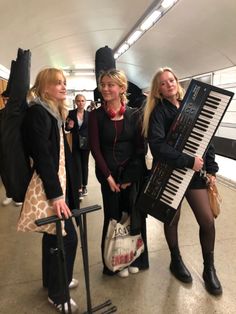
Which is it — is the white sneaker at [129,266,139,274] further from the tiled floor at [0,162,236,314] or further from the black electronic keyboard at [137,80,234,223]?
the black electronic keyboard at [137,80,234,223]

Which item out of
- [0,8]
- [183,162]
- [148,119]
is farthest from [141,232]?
[0,8]

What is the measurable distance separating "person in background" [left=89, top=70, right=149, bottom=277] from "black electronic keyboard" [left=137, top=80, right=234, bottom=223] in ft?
0.68

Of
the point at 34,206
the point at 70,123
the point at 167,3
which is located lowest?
the point at 34,206

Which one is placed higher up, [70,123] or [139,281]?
[70,123]

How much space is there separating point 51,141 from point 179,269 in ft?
4.82

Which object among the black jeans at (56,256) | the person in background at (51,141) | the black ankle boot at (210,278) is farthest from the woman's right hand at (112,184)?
the black ankle boot at (210,278)

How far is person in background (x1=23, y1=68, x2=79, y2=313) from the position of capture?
62.0 inches

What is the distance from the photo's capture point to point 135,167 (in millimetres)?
2066

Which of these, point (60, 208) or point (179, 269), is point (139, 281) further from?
point (60, 208)

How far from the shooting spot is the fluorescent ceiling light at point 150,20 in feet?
16.9

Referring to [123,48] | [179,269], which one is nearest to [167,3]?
[123,48]

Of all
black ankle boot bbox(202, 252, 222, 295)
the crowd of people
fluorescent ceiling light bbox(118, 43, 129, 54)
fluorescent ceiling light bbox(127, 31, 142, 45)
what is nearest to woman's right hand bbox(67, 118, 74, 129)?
the crowd of people

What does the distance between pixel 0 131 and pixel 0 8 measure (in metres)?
3.47

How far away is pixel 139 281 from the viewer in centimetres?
221
